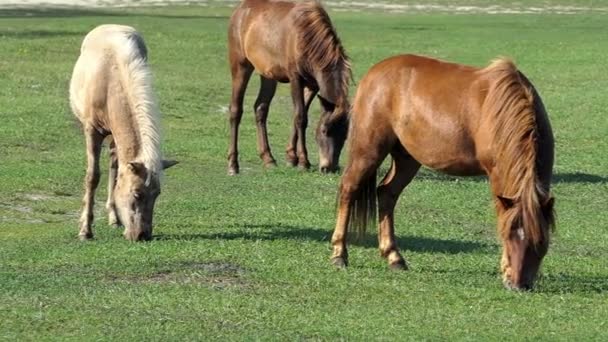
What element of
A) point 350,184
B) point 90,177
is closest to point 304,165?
point 90,177

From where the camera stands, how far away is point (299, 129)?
17.9m

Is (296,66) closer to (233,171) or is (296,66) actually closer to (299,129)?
(299,129)

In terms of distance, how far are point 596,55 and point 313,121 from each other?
460 inches

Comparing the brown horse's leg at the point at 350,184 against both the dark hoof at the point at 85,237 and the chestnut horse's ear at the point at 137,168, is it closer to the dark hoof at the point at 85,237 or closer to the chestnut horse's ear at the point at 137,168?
the chestnut horse's ear at the point at 137,168

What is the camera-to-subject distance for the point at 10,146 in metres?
18.8

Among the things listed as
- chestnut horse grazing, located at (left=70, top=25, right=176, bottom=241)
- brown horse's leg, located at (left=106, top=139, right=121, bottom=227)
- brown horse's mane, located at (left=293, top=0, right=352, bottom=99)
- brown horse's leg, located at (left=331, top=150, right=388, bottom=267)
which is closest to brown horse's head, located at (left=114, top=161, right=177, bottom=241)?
chestnut horse grazing, located at (left=70, top=25, right=176, bottom=241)

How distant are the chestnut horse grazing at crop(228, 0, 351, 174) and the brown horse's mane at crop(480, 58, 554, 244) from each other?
7.16 metres

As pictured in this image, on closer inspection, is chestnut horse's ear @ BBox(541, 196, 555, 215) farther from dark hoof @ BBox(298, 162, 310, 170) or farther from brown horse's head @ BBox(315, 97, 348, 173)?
dark hoof @ BBox(298, 162, 310, 170)

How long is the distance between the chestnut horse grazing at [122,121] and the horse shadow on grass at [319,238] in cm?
43

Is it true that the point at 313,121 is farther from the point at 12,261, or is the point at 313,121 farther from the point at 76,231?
the point at 12,261

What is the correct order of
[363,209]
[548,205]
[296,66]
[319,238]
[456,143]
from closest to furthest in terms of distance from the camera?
[548,205] → [456,143] → [363,209] → [319,238] → [296,66]

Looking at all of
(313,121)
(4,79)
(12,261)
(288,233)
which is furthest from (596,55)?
(12,261)

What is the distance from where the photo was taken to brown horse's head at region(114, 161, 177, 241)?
484 inches

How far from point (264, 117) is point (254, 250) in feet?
23.2
